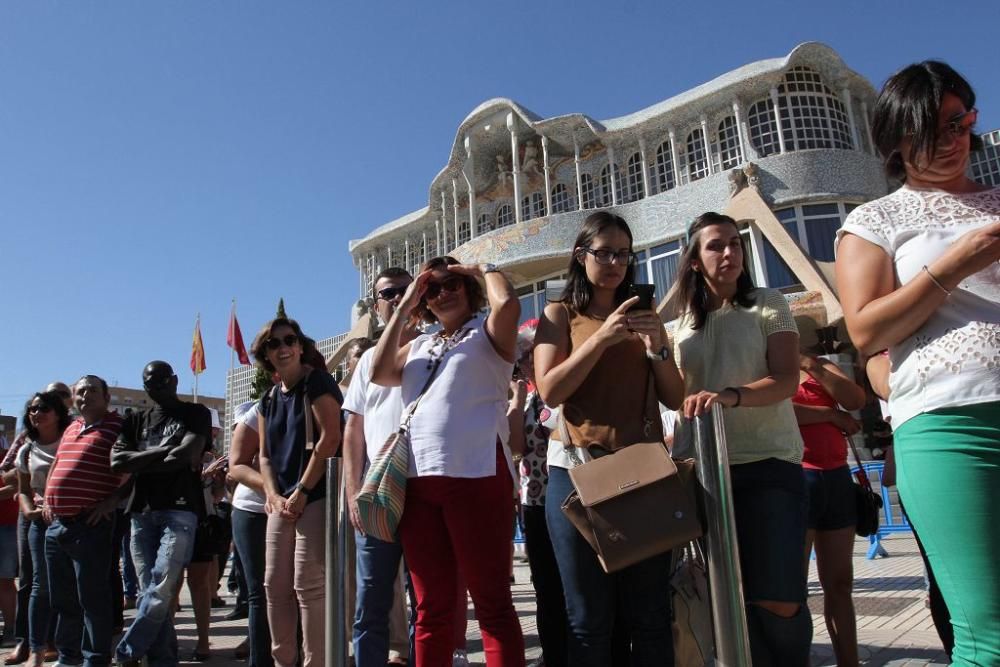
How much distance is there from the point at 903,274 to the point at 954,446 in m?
0.51

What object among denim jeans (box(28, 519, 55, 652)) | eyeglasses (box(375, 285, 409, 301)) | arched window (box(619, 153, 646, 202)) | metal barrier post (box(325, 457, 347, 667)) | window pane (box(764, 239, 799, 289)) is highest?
arched window (box(619, 153, 646, 202))

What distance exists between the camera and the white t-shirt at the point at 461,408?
3109 mm

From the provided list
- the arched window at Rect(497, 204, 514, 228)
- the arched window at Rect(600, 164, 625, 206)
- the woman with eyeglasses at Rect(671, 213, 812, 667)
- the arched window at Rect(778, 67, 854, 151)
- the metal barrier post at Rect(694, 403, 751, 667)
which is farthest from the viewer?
the arched window at Rect(497, 204, 514, 228)

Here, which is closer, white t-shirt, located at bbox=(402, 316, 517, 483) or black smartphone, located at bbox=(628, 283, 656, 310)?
black smartphone, located at bbox=(628, 283, 656, 310)

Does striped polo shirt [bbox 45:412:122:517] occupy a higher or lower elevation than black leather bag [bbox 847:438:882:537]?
higher

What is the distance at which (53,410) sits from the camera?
622 centimetres

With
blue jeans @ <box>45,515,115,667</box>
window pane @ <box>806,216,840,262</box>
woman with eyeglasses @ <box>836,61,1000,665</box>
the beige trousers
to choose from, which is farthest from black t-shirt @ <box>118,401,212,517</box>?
window pane @ <box>806,216,840,262</box>

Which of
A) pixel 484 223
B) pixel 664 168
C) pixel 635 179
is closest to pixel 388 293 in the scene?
pixel 664 168

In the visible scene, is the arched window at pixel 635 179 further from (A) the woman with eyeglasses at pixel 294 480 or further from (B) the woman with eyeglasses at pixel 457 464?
(B) the woman with eyeglasses at pixel 457 464

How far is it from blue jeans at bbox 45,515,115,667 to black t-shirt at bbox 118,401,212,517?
0.42 meters

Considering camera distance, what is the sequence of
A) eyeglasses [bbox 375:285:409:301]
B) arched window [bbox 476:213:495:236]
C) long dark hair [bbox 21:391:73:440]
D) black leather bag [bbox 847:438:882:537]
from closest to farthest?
black leather bag [bbox 847:438:882:537]
eyeglasses [bbox 375:285:409:301]
long dark hair [bbox 21:391:73:440]
arched window [bbox 476:213:495:236]

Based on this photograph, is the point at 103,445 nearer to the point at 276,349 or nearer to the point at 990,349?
the point at 276,349

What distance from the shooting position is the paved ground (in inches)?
165

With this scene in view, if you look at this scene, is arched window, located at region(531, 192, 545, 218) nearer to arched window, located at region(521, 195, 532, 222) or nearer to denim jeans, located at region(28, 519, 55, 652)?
arched window, located at region(521, 195, 532, 222)
